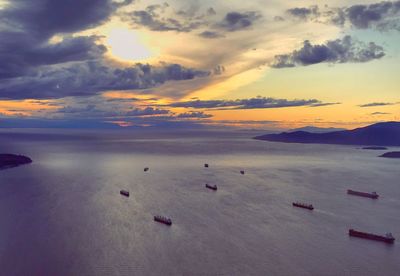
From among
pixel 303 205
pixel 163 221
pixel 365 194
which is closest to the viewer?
pixel 163 221

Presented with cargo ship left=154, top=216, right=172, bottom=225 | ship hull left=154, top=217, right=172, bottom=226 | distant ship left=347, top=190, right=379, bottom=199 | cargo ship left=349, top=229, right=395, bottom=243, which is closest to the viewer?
cargo ship left=349, top=229, right=395, bottom=243

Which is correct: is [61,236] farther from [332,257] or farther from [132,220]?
[332,257]

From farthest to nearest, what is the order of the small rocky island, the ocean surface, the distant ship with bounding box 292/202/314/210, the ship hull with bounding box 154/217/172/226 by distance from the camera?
1. the small rocky island
2. the distant ship with bounding box 292/202/314/210
3. the ship hull with bounding box 154/217/172/226
4. the ocean surface

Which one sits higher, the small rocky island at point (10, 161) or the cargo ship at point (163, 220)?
the cargo ship at point (163, 220)

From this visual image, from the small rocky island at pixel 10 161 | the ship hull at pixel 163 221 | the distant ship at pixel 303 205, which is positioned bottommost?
the small rocky island at pixel 10 161

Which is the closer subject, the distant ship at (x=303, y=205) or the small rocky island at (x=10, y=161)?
the distant ship at (x=303, y=205)

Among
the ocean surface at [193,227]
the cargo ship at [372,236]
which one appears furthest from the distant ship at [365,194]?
the cargo ship at [372,236]

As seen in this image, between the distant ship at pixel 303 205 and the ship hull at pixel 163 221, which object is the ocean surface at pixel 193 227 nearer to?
the ship hull at pixel 163 221

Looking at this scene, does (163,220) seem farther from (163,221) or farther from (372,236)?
(372,236)

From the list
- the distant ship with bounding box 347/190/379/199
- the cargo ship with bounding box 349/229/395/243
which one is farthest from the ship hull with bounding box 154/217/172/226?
the distant ship with bounding box 347/190/379/199

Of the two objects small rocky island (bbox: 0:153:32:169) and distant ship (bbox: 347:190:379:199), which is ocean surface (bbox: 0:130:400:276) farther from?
small rocky island (bbox: 0:153:32:169)

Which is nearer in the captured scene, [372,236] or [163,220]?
[372,236]

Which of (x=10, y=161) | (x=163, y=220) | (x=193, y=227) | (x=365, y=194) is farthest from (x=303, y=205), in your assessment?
(x=10, y=161)
